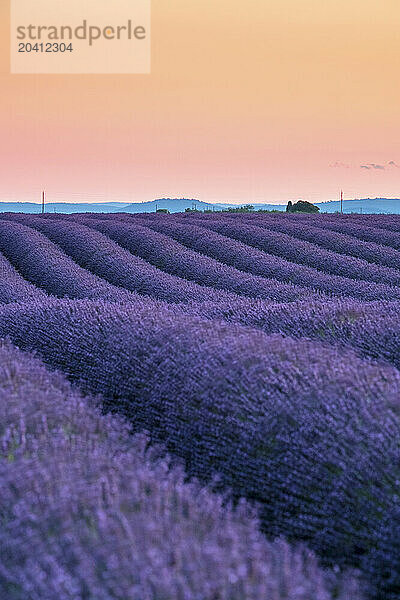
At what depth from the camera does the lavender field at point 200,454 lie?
1.44 metres

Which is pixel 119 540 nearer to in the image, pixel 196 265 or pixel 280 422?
pixel 280 422

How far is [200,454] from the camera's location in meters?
3.02

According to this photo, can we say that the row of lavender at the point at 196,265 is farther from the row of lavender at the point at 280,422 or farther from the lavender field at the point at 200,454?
the row of lavender at the point at 280,422

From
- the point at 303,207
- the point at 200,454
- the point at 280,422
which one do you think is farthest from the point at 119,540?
the point at 303,207

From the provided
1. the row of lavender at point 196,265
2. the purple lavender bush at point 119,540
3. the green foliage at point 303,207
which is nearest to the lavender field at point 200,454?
the purple lavender bush at point 119,540

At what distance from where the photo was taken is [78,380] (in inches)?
162

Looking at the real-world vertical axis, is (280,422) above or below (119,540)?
below

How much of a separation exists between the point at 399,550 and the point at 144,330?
220cm

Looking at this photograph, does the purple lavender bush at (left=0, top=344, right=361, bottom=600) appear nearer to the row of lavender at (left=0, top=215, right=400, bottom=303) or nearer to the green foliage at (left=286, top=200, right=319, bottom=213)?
the row of lavender at (left=0, top=215, right=400, bottom=303)

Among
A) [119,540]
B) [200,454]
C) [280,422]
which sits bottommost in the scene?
[200,454]

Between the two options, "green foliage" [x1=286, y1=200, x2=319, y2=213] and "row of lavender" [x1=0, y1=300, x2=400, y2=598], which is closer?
"row of lavender" [x1=0, y1=300, x2=400, y2=598]

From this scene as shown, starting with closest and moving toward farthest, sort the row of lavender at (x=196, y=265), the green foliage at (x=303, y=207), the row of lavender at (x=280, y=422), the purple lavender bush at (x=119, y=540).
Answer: the purple lavender bush at (x=119, y=540)
the row of lavender at (x=280, y=422)
the row of lavender at (x=196, y=265)
the green foliage at (x=303, y=207)

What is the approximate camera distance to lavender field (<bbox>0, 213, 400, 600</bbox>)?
1.44 meters

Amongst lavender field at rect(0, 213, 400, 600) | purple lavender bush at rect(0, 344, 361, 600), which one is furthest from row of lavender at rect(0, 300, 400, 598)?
purple lavender bush at rect(0, 344, 361, 600)
